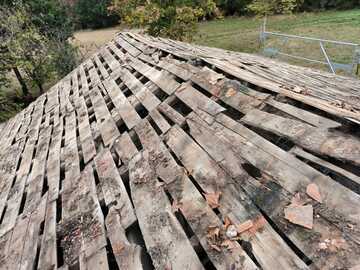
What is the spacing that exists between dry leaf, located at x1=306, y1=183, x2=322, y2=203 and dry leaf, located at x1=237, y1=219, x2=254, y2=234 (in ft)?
1.05

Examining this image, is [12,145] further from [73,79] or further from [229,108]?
[229,108]

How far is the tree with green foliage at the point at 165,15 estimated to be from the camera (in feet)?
45.1

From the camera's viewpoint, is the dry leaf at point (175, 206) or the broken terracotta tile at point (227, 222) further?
the dry leaf at point (175, 206)

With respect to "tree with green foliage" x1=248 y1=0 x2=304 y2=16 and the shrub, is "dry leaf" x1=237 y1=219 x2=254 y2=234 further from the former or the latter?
the shrub

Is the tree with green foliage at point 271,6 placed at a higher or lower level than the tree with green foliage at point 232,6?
higher

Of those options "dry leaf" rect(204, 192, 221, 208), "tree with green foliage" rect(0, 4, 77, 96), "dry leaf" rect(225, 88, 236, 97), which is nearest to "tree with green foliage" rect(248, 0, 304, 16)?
"tree with green foliage" rect(0, 4, 77, 96)

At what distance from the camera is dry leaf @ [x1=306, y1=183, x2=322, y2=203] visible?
4.91 feet

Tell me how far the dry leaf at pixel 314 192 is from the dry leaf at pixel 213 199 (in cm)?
49

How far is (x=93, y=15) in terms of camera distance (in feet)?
113

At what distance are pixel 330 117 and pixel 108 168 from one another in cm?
180

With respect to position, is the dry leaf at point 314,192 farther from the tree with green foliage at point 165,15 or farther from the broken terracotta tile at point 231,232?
the tree with green foliage at point 165,15

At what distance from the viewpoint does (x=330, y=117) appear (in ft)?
6.44

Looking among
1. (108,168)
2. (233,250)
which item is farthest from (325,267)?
(108,168)

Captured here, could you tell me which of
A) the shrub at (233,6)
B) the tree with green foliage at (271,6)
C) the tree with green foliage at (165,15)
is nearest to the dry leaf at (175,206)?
the tree with green foliage at (165,15)
